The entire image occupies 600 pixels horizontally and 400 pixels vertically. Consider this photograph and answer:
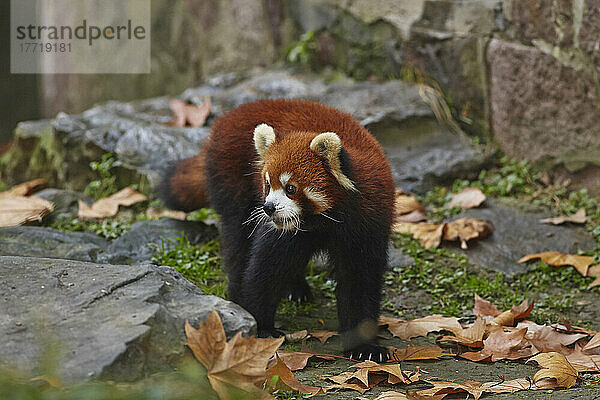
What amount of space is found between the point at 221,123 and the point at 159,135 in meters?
1.86

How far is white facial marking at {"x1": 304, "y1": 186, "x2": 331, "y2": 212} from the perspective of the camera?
11.3 ft

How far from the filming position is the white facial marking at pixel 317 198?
3430mm

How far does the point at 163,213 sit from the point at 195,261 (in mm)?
1028

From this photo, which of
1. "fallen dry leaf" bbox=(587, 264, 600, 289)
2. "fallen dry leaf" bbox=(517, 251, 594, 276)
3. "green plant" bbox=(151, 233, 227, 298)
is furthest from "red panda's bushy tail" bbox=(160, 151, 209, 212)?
"fallen dry leaf" bbox=(587, 264, 600, 289)

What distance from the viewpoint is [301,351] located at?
140 inches

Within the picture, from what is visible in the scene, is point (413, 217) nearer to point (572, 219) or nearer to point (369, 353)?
point (572, 219)

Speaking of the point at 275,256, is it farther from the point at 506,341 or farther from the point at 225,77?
the point at 225,77

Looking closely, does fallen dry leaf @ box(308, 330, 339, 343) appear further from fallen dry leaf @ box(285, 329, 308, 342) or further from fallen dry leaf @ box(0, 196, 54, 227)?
fallen dry leaf @ box(0, 196, 54, 227)

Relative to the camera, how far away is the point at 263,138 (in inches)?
144

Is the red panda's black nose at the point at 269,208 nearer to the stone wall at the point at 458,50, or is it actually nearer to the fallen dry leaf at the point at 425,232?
the fallen dry leaf at the point at 425,232

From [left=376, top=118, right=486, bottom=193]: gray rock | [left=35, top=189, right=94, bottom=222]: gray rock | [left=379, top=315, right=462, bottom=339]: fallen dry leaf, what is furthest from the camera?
[left=376, top=118, right=486, bottom=193]: gray rock

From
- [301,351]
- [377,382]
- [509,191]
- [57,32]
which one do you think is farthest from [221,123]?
[57,32]

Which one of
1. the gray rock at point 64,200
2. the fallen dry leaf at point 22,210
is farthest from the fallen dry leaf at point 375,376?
the gray rock at point 64,200

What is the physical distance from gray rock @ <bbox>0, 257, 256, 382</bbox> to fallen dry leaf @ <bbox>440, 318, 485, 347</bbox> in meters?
1.29
